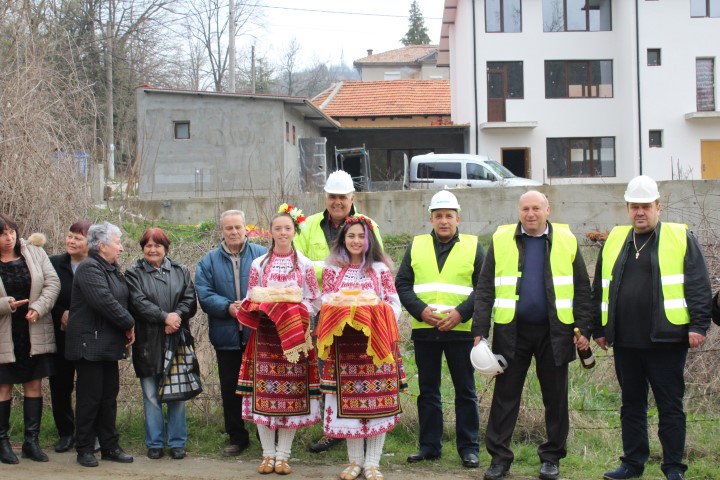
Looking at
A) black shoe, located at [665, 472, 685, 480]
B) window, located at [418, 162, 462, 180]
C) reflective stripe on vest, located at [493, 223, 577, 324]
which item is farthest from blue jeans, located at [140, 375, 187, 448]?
window, located at [418, 162, 462, 180]

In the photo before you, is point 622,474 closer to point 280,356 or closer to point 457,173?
point 280,356

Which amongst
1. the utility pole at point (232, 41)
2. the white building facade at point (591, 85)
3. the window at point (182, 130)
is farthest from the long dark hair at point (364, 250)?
the white building facade at point (591, 85)

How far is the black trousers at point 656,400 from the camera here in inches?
226

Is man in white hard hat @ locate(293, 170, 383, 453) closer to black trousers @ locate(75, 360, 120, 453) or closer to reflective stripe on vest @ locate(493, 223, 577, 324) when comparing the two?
reflective stripe on vest @ locate(493, 223, 577, 324)

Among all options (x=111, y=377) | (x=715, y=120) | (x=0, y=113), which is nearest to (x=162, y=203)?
(x=0, y=113)

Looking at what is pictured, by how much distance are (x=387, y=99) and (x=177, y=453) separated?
2962 centimetres

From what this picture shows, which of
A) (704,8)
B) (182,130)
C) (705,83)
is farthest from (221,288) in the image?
(704,8)

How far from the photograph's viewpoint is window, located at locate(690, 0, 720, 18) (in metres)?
30.4

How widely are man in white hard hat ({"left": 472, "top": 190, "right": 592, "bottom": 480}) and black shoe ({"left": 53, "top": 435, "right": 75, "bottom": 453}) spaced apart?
345 cm

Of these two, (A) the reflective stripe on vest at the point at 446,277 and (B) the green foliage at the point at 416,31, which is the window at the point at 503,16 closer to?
(A) the reflective stripe on vest at the point at 446,277

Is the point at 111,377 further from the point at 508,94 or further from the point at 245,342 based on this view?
the point at 508,94

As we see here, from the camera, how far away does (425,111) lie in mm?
34719

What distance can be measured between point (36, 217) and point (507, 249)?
4.85m

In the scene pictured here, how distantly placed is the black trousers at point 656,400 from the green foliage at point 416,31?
7684 cm
